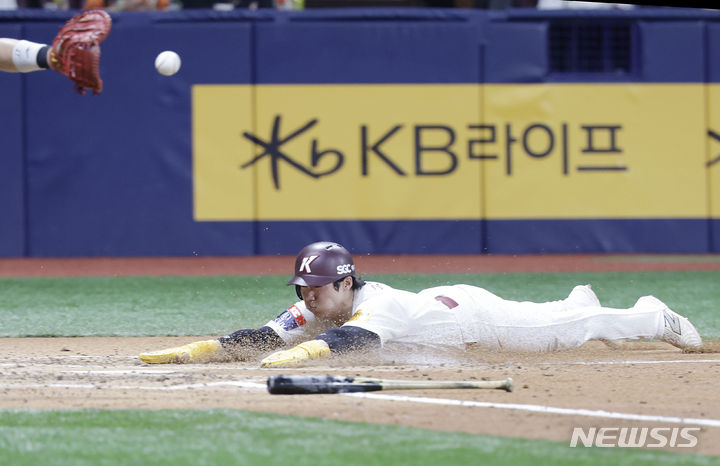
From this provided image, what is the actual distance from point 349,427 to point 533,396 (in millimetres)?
1050

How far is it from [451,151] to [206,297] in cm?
415

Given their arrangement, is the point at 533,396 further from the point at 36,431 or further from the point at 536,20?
the point at 536,20

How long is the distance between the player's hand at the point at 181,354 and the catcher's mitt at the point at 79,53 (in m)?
2.54

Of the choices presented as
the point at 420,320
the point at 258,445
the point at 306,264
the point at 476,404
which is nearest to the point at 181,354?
the point at 306,264

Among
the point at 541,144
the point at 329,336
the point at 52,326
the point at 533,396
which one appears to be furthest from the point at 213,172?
the point at 533,396

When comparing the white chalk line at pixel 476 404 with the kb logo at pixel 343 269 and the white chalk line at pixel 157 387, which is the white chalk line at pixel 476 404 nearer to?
the white chalk line at pixel 157 387

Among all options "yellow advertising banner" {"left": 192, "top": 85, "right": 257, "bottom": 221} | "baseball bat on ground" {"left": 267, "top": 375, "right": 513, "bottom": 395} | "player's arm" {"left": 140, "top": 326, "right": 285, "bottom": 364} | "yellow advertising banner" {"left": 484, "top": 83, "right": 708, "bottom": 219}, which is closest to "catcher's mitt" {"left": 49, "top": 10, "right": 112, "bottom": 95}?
"player's arm" {"left": 140, "top": 326, "right": 285, "bottom": 364}

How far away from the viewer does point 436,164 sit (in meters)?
12.6

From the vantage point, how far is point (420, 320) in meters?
5.87

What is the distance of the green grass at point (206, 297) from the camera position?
26.1ft

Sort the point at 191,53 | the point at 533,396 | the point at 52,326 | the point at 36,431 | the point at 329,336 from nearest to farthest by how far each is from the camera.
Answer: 1. the point at 36,431
2. the point at 533,396
3. the point at 329,336
4. the point at 52,326
5. the point at 191,53

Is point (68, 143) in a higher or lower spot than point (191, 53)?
lower

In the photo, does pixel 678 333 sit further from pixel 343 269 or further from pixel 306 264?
pixel 306 264

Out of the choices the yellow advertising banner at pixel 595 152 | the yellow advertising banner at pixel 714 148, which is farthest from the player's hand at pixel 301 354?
the yellow advertising banner at pixel 714 148
